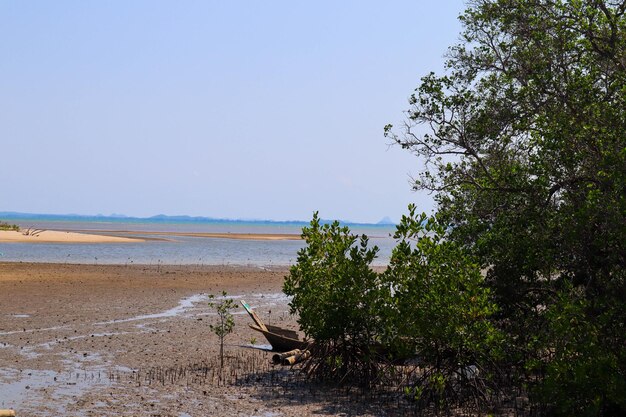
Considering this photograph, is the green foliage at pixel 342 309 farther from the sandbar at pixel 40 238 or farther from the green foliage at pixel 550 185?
the sandbar at pixel 40 238

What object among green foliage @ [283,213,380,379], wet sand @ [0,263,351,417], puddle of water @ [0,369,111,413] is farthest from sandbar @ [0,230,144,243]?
green foliage @ [283,213,380,379]

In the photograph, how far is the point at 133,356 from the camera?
18.4 meters

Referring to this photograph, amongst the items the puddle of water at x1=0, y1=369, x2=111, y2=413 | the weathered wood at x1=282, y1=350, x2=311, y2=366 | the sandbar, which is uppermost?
the sandbar

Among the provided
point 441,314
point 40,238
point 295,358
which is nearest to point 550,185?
point 441,314

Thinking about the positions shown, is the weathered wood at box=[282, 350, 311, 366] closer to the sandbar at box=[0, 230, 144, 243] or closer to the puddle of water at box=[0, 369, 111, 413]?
the puddle of water at box=[0, 369, 111, 413]

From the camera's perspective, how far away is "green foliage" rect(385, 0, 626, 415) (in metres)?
11.2

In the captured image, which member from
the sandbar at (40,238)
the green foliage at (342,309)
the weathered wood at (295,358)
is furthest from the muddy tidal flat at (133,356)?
the sandbar at (40,238)

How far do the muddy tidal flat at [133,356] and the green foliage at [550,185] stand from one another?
3967 mm

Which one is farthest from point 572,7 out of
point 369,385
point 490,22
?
point 369,385

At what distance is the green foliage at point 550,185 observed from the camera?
36.7 feet

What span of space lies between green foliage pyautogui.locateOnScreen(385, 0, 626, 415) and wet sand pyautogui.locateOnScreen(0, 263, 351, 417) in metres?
4.38

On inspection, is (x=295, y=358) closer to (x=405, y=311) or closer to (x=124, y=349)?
(x=405, y=311)

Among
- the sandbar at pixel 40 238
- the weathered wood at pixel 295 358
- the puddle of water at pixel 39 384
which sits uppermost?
the sandbar at pixel 40 238

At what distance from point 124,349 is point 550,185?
1147 cm
